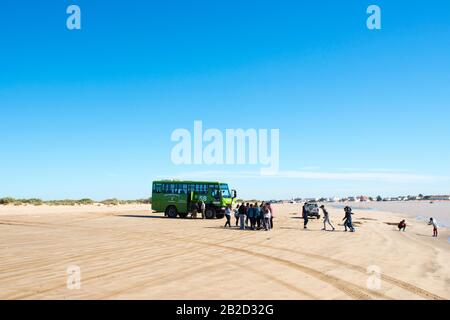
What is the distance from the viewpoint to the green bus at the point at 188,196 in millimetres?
34250

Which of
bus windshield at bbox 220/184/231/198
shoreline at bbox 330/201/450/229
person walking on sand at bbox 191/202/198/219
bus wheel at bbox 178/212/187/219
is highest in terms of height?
bus windshield at bbox 220/184/231/198

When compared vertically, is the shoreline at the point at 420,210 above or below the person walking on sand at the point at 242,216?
below

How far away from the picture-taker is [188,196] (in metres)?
35.2

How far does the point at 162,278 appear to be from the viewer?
920 centimetres

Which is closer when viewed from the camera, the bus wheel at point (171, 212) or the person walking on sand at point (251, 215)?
the person walking on sand at point (251, 215)

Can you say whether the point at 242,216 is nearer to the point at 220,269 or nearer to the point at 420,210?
the point at 220,269

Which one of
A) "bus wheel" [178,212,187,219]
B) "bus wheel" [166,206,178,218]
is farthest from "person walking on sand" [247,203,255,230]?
"bus wheel" [166,206,178,218]

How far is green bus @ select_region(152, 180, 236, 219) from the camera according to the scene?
3425 cm

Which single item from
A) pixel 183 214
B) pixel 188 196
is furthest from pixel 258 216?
pixel 183 214
